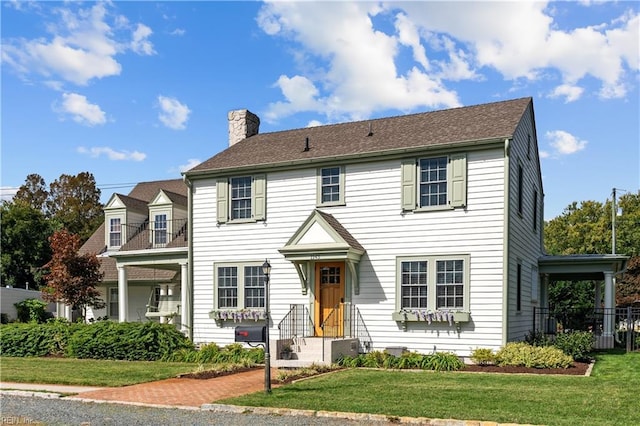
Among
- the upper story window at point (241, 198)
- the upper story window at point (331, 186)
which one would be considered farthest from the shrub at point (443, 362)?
the upper story window at point (241, 198)

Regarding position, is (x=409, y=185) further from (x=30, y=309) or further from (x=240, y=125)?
(x=30, y=309)

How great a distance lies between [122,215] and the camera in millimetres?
27094

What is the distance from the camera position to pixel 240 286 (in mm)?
19781

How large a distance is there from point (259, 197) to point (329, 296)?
3.89m

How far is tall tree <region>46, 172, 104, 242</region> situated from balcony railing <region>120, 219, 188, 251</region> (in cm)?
2832

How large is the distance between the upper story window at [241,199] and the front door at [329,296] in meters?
2.68

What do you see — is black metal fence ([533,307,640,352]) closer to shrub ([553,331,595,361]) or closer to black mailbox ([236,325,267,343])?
shrub ([553,331,595,361])

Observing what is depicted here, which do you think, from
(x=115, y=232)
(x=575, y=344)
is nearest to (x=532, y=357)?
(x=575, y=344)

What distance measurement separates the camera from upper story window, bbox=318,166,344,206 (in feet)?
61.0

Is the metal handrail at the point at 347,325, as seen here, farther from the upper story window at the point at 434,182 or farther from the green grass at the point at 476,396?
the upper story window at the point at 434,182

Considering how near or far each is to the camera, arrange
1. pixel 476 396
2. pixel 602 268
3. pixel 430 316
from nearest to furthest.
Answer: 1. pixel 476 396
2. pixel 430 316
3. pixel 602 268

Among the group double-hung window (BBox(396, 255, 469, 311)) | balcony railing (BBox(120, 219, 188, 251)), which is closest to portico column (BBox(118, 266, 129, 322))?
balcony railing (BBox(120, 219, 188, 251))

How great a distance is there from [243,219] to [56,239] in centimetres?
975

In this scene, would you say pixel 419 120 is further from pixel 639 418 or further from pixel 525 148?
pixel 639 418
